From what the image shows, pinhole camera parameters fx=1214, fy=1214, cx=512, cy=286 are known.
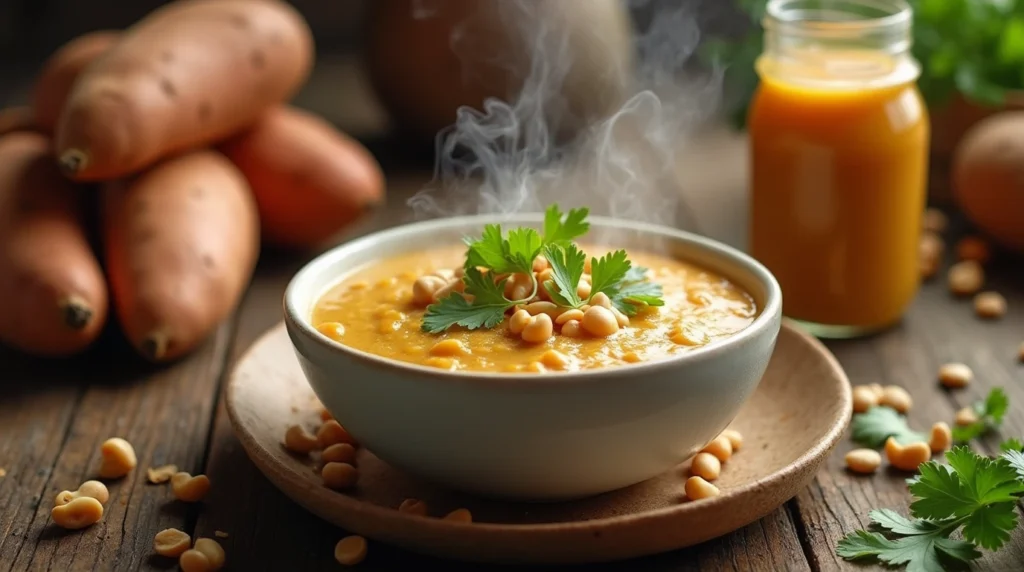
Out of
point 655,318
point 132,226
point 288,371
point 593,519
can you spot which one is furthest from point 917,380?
point 132,226

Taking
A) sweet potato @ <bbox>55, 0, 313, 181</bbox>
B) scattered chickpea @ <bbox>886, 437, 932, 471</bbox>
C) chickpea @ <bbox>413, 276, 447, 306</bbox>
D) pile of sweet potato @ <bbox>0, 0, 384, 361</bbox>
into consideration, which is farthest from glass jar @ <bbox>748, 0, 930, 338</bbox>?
sweet potato @ <bbox>55, 0, 313, 181</bbox>

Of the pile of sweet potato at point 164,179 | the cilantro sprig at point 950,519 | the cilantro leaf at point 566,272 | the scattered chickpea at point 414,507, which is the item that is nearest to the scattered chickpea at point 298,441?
the scattered chickpea at point 414,507

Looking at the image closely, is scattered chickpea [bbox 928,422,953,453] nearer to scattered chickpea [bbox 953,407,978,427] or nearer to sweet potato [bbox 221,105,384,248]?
scattered chickpea [bbox 953,407,978,427]

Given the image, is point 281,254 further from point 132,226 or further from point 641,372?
point 641,372

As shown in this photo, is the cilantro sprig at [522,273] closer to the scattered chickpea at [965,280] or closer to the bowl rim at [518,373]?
the bowl rim at [518,373]

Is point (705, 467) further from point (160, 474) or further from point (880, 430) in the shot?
point (160, 474)

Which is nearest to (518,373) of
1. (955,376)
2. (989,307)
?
(955,376)
